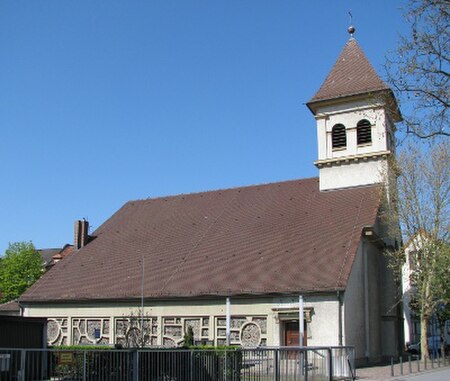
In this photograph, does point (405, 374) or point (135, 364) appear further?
point (405, 374)

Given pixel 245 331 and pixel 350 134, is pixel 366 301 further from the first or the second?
pixel 350 134

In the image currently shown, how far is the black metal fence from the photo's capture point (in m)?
17.2

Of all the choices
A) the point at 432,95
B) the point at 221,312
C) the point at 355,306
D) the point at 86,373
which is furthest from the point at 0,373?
the point at 355,306

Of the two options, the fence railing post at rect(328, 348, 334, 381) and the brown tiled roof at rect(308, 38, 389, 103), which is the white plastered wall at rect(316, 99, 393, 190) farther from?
the fence railing post at rect(328, 348, 334, 381)

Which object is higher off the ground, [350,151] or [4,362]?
[350,151]

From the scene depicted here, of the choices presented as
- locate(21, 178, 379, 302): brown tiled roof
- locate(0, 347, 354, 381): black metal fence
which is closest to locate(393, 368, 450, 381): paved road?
locate(0, 347, 354, 381): black metal fence

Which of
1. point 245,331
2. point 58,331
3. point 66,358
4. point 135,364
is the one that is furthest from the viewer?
point 58,331

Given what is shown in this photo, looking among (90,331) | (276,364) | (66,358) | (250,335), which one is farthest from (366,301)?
(66,358)

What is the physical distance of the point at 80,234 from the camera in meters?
42.4

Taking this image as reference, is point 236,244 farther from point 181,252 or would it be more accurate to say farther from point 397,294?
point 397,294

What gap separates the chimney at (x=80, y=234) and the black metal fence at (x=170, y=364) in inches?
982

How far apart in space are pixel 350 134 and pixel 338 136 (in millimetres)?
979

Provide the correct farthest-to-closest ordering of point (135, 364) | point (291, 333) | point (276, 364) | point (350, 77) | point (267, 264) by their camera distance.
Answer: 1. point (350, 77)
2. point (267, 264)
3. point (291, 333)
4. point (276, 364)
5. point (135, 364)

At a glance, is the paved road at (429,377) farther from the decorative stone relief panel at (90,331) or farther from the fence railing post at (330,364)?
the decorative stone relief panel at (90,331)
